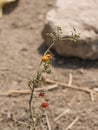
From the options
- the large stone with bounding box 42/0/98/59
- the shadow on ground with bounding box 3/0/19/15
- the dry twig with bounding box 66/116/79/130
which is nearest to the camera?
the dry twig with bounding box 66/116/79/130

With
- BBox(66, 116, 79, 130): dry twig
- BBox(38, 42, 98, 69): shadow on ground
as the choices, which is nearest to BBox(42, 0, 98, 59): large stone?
BBox(38, 42, 98, 69): shadow on ground

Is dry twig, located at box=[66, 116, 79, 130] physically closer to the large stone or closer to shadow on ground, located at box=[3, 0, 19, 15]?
the large stone

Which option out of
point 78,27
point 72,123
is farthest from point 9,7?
point 72,123

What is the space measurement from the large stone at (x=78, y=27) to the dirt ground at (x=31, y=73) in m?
0.09

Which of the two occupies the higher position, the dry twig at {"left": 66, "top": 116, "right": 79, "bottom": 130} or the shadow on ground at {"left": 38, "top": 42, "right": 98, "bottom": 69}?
the shadow on ground at {"left": 38, "top": 42, "right": 98, "bottom": 69}

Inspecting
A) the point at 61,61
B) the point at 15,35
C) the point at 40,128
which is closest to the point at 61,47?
the point at 61,61

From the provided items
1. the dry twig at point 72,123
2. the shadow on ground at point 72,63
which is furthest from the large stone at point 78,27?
the dry twig at point 72,123

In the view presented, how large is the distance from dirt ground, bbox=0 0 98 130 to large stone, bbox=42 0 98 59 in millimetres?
87

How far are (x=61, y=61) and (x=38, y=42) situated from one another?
1.09ft

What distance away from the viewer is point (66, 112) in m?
2.58

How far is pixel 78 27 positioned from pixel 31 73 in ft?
1.51

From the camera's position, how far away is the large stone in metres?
3.02

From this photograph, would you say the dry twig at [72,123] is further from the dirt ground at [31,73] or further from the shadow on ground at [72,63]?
the shadow on ground at [72,63]

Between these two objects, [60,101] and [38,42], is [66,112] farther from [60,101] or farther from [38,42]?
A: [38,42]
